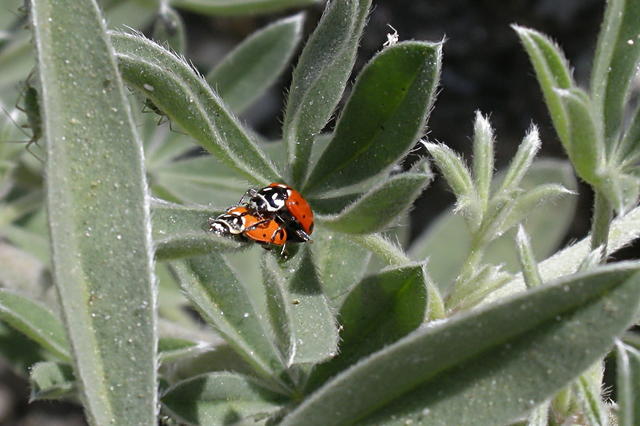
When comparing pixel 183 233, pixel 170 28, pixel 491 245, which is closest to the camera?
pixel 183 233

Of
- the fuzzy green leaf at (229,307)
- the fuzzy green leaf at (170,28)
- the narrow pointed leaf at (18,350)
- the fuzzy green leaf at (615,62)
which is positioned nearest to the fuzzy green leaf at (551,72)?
the fuzzy green leaf at (615,62)

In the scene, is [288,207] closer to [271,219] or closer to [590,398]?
[271,219]

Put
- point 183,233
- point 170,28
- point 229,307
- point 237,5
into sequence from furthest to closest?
A: 1. point 237,5
2. point 170,28
3. point 229,307
4. point 183,233

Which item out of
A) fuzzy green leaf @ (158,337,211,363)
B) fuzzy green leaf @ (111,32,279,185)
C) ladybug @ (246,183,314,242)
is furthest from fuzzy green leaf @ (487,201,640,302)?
fuzzy green leaf @ (158,337,211,363)

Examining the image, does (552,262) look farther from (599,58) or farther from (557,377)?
(557,377)

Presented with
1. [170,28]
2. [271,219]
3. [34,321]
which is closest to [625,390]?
[271,219]

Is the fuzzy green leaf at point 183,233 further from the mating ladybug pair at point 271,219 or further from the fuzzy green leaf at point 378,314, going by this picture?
the fuzzy green leaf at point 378,314

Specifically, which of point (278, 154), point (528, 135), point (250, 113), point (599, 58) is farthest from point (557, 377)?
point (250, 113)
